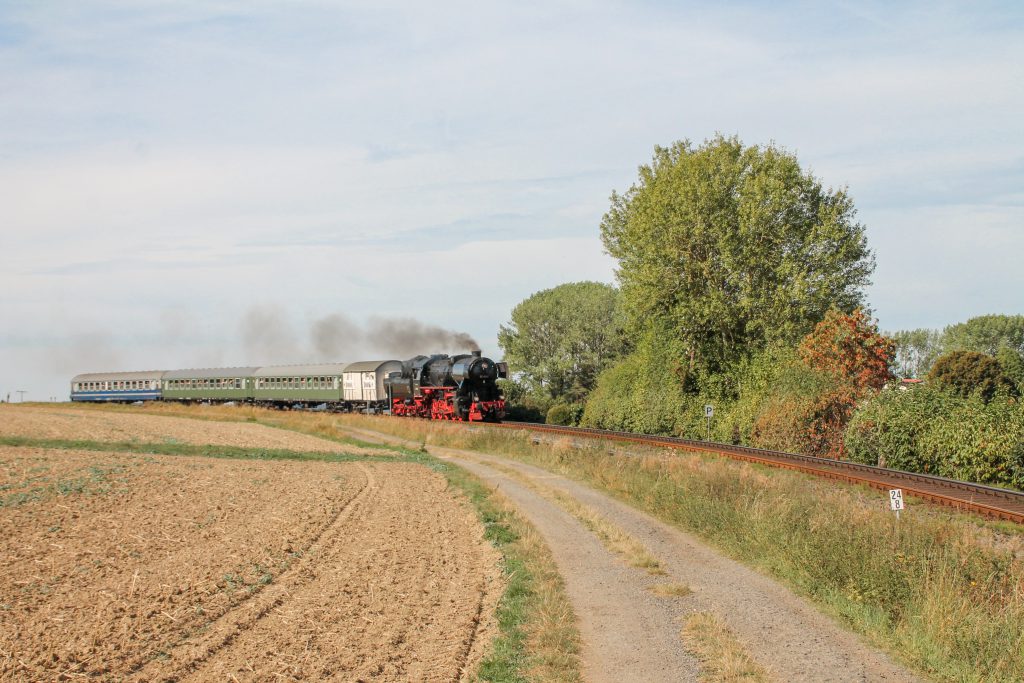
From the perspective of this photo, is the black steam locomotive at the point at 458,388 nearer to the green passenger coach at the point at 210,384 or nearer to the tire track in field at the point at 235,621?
the green passenger coach at the point at 210,384

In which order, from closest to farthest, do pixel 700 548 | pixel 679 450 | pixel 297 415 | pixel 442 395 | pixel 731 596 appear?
pixel 731 596 → pixel 700 548 → pixel 679 450 → pixel 442 395 → pixel 297 415

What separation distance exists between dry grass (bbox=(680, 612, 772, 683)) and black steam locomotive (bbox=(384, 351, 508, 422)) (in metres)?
39.7

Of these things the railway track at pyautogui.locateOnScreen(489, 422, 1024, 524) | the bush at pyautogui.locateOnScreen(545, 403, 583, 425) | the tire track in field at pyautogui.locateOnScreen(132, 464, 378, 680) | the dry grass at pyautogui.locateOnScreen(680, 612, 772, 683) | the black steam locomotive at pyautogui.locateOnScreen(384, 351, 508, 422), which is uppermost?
the black steam locomotive at pyautogui.locateOnScreen(384, 351, 508, 422)

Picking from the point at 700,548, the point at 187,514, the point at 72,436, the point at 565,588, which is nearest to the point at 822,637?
the point at 565,588

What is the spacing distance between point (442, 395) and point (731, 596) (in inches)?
1645

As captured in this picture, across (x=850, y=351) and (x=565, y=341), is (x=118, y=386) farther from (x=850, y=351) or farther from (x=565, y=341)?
(x=850, y=351)

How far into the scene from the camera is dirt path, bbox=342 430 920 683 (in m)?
10.7

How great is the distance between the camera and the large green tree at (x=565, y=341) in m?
73.4

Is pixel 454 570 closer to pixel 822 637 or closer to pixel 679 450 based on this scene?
pixel 822 637

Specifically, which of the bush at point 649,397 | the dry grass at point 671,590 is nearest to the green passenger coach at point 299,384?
the bush at point 649,397

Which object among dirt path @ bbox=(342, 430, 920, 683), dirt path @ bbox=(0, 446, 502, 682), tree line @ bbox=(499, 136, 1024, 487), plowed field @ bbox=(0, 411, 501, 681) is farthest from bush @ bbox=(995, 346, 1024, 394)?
plowed field @ bbox=(0, 411, 501, 681)

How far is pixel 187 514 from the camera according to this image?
69.6ft

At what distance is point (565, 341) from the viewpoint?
73.8 metres

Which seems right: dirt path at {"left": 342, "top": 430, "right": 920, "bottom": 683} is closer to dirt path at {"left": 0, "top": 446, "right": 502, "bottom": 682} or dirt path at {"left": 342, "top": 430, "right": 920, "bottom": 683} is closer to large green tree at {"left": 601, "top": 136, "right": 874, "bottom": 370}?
dirt path at {"left": 0, "top": 446, "right": 502, "bottom": 682}
